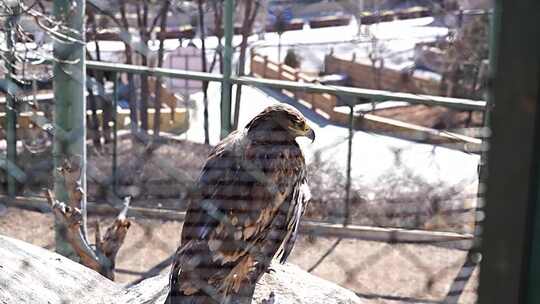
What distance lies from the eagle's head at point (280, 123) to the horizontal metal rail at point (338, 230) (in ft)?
3.73

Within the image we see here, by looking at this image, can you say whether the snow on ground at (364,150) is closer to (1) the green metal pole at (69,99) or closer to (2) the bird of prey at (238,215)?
(1) the green metal pole at (69,99)

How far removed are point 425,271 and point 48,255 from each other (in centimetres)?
116

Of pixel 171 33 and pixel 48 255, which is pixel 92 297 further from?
pixel 171 33

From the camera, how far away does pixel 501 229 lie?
0.37 metres

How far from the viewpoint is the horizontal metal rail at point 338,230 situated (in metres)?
2.41

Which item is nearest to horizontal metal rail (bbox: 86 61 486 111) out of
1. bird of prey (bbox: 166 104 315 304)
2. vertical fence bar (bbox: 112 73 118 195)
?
vertical fence bar (bbox: 112 73 118 195)

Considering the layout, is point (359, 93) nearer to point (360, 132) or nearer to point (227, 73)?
point (360, 132)

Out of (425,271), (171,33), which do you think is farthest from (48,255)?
(171,33)

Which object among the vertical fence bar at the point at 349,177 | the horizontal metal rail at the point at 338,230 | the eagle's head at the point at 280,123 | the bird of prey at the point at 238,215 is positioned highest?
the eagle's head at the point at 280,123

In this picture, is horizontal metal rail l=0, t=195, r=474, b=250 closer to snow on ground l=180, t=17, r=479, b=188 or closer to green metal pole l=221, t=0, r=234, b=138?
snow on ground l=180, t=17, r=479, b=188

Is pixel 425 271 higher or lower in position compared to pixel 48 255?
lower

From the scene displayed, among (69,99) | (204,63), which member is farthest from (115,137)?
(69,99)

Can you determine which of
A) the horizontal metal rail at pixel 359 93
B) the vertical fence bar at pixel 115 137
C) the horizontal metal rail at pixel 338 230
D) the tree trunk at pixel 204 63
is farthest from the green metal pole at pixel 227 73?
the vertical fence bar at pixel 115 137

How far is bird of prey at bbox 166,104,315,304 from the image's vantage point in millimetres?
1136
